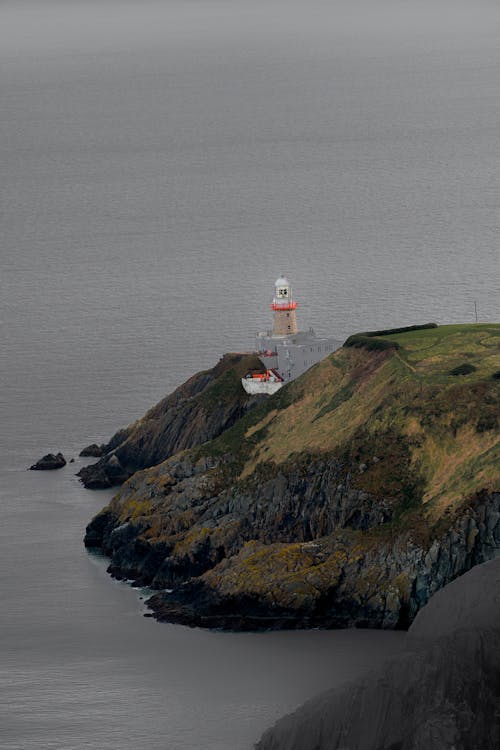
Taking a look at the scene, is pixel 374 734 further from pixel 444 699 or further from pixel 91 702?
pixel 91 702

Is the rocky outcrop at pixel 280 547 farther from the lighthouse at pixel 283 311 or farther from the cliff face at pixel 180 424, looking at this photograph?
the lighthouse at pixel 283 311

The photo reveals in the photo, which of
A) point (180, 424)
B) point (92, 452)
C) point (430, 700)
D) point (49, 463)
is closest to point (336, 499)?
point (180, 424)

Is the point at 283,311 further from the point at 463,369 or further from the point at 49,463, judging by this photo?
the point at 463,369

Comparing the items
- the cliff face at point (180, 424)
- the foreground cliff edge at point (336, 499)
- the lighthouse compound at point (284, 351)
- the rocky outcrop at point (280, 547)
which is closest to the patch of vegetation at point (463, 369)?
the foreground cliff edge at point (336, 499)

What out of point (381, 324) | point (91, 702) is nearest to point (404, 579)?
point (91, 702)

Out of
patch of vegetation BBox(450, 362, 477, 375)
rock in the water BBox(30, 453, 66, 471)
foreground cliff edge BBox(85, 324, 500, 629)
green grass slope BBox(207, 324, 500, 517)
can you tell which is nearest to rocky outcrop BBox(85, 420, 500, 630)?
foreground cliff edge BBox(85, 324, 500, 629)

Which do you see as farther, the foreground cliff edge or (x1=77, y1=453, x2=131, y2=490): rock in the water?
(x1=77, y1=453, x2=131, y2=490): rock in the water

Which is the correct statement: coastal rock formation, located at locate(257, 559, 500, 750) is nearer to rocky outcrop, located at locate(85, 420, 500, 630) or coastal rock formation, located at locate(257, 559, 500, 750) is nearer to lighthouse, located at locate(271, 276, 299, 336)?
rocky outcrop, located at locate(85, 420, 500, 630)
